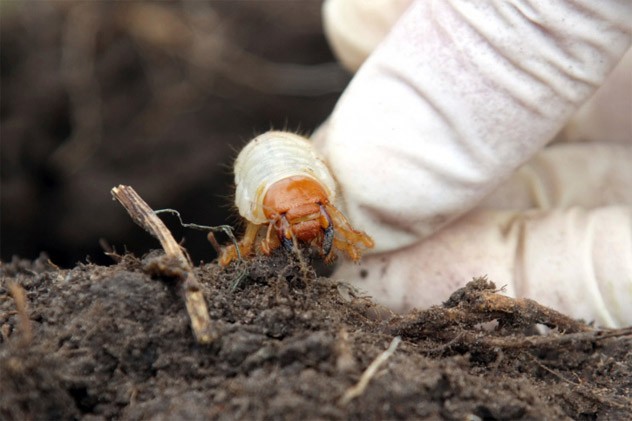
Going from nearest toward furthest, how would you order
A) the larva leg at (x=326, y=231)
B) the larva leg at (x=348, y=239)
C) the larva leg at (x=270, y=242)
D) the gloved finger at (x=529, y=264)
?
the larva leg at (x=270, y=242) < the larva leg at (x=326, y=231) < the larva leg at (x=348, y=239) < the gloved finger at (x=529, y=264)

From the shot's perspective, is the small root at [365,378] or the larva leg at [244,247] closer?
the small root at [365,378]

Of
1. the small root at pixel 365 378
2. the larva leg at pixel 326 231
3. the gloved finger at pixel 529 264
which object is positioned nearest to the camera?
the small root at pixel 365 378

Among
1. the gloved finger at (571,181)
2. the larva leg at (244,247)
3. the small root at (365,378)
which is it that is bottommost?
the small root at (365,378)

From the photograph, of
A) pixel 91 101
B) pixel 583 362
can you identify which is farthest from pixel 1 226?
pixel 583 362

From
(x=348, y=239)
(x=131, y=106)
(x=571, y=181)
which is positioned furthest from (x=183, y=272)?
(x=131, y=106)

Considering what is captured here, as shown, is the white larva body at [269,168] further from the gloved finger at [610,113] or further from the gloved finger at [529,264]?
the gloved finger at [610,113]

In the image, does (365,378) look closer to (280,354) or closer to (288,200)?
(280,354)

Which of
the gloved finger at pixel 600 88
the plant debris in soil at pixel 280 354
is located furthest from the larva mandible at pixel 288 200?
the gloved finger at pixel 600 88
